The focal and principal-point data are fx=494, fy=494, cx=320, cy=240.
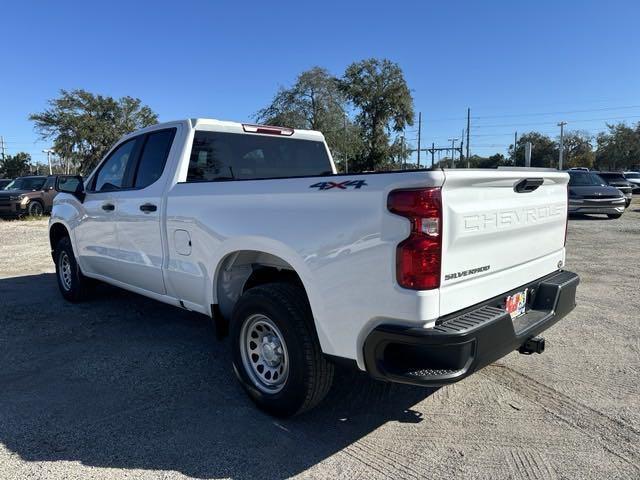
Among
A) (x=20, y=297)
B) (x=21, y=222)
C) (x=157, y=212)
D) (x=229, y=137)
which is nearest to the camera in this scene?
(x=157, y=212)

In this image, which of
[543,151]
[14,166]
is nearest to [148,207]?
[14,166]

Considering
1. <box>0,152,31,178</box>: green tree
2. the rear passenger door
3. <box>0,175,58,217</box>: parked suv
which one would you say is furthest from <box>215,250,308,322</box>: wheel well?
Answer: <box>0,152,31,178</box>: green tree

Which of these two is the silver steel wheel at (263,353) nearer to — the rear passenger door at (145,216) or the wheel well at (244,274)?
the wheel well at (244,274)

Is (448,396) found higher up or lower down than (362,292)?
lower down

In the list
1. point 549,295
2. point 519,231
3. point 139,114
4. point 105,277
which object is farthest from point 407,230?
point 139,114

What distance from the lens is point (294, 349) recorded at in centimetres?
299

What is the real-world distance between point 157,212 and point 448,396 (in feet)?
9.03

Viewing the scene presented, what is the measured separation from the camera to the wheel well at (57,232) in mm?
6340

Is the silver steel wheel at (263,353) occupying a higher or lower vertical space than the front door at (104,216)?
lower

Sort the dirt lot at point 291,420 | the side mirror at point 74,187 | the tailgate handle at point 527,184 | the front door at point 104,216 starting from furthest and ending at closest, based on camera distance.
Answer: the side mirror at point 74,187 < the front door at point 104,216 < the tailgate handle at point 527,184 < the dirt lot at point 291,420

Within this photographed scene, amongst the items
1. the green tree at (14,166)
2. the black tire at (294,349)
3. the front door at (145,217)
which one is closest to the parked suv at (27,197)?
the front door at (145,217)

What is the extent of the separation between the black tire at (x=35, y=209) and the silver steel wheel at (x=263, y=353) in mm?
19301

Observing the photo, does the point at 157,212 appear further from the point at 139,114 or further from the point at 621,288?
the point at 139,114

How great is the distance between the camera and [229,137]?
455 cm
